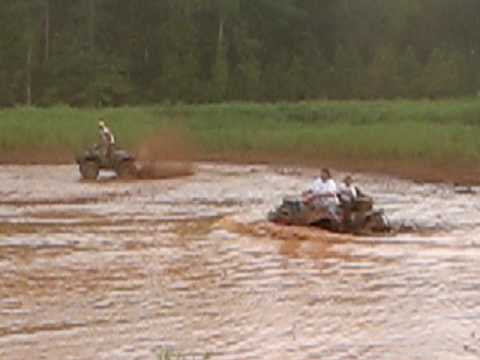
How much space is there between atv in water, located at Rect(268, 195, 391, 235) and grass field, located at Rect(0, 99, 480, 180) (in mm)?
10834

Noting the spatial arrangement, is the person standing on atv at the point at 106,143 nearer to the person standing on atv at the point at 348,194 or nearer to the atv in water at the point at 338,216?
the atv in water at the point at 338,216

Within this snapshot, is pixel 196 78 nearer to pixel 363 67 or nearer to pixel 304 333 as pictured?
pixel 363 67

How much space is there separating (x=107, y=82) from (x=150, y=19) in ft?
24.5

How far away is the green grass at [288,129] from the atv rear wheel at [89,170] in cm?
753

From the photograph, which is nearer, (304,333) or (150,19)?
(304,333)

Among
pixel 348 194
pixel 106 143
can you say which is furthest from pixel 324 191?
pixel 106 143

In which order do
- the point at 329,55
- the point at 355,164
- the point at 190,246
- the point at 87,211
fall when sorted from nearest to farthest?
the point at 190,246
the point at 87,211
the point at 355,164
the point at 329,55

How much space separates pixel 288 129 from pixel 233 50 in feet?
80.6

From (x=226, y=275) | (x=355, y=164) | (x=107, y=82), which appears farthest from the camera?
(x=107, y=82)

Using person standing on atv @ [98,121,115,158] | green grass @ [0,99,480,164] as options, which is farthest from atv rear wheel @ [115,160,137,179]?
green grass @ [0,99,480,164]

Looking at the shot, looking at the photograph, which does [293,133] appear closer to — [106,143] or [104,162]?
[106,143]

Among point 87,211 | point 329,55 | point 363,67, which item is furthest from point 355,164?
point 329,55

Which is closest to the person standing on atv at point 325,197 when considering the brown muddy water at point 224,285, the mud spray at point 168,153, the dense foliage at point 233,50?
the brown muddy water at point 224,285

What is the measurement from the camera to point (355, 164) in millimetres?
33344
